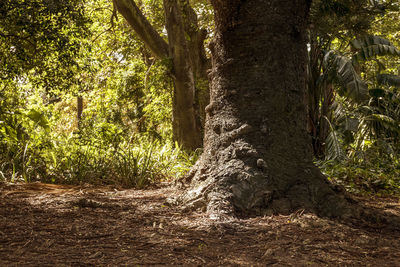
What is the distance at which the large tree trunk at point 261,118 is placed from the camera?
3.48 meters

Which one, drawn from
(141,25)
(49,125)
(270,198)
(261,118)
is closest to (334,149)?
(261,118)

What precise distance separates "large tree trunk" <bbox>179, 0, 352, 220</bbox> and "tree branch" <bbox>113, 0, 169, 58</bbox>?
20.2 ft

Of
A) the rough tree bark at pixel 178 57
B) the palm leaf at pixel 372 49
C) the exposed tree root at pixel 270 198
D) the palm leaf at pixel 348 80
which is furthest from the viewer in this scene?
the rough tree bark at pixel 178 57

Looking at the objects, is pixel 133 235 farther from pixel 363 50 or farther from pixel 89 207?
pixel 363 50

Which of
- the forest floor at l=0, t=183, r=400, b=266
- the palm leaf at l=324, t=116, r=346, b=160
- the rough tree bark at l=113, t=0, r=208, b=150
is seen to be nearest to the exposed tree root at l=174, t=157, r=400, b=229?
the forest floor at l=0, t=183, r=400, b=266

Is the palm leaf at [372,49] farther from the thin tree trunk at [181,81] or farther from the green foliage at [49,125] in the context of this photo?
the green foliage at [49,125]

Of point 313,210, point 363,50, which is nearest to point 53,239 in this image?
point 313,210

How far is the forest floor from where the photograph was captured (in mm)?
2426

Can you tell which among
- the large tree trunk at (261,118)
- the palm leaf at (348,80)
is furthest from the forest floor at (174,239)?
the palm leaf at (348,80)

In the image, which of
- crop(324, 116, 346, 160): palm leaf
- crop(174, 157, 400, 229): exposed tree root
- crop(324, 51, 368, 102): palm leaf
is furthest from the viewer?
crop(324, 51, 368, 102): palm leaf

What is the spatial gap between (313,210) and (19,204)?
3016 mm

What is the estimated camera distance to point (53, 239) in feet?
9.12

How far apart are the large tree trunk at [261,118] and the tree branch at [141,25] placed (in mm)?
6146

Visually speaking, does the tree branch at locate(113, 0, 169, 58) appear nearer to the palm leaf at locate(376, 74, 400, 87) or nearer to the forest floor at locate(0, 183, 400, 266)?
the palm leaf at locate(376, 74, 400, 87)
